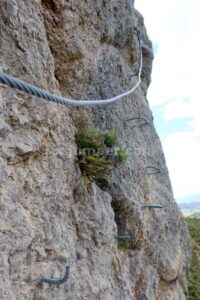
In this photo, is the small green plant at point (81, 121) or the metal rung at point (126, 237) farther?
the metal rung at point (126, 237)

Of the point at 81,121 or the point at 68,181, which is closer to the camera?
the point at 68,181

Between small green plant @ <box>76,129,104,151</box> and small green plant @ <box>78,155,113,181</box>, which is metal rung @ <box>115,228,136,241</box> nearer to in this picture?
A: small green plant @ <box>78,155,113,181</box>

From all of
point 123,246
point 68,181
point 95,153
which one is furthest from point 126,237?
point 68,181

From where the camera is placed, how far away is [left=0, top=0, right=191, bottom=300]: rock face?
9.36ft

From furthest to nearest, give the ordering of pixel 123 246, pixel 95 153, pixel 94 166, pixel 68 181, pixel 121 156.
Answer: pixel 121 156, pixel 123 246, pixel 95 153, pixel 94 166, pixel 68 181

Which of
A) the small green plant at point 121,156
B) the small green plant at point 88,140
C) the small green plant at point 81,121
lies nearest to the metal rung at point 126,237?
the small green plant at point 121,156

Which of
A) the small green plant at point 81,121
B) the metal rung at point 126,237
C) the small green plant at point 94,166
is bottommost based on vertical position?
the metal rung at point 126,237

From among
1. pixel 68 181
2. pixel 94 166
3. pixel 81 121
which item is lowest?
pixel 68 181

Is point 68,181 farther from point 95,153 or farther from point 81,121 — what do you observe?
point 81,121

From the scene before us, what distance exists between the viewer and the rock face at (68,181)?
285 centimetres

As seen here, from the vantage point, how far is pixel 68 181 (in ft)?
12.4

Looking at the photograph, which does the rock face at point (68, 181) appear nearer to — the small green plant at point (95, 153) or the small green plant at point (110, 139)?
the small green plant at point (95, 153)

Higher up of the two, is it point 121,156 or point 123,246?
point 121,156

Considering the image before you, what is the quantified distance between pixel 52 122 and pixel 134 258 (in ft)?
9.32
